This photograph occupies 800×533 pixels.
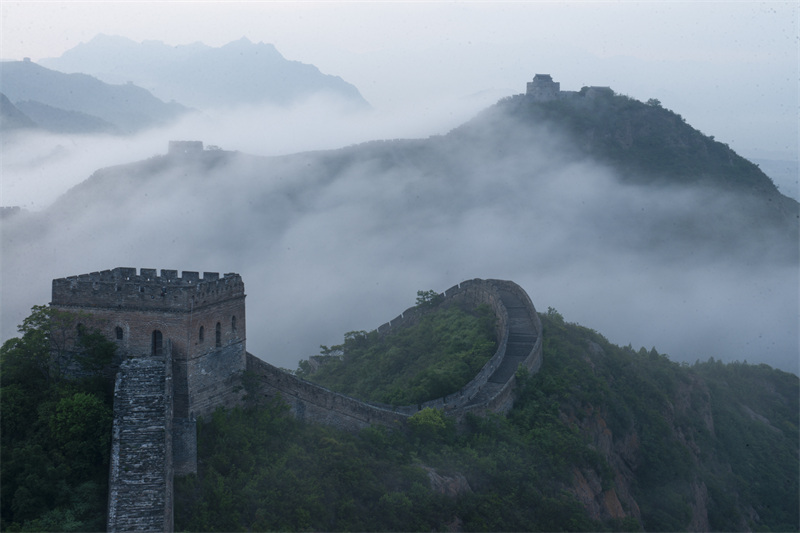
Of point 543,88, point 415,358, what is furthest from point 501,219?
point 415,358

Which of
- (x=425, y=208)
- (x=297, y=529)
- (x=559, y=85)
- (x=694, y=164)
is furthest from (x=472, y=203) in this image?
(x=297, y=529)

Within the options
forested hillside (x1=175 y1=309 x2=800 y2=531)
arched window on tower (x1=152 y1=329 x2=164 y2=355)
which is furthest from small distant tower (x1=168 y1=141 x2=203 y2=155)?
arched window on tower (x1=152 y1=329 x2=164 y2=355)

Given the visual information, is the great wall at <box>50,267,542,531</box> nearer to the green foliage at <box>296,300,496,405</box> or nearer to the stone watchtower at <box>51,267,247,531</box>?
the stone watchtower at <box>51,267,247,531</box>

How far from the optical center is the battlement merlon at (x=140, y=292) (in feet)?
A: 74.5

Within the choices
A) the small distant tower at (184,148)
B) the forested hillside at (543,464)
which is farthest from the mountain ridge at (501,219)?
the forested hillside at (543,464)

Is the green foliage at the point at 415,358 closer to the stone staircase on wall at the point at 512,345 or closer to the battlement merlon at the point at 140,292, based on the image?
the stone staircase on wall at the point at 512,345

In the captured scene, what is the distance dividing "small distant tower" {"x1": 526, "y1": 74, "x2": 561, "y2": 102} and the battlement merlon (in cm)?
10688

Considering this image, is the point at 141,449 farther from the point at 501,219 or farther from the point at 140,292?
the point at 501,219

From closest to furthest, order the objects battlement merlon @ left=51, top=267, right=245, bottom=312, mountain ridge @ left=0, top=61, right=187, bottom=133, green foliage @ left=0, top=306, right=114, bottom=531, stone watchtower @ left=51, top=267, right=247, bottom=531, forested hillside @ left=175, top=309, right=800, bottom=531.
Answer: green foliage @ left=0, top=306, right=114, bottom=531, stone watchtower @ left=51, top=267, right=247, bottom=531, forested hillside @ left=175, top=309, right=800, bottom=531, battlement merlon @ left=51, top=267, right=245, bottom=312, mountain ridge @ left=0, top=61, right=187, bottom=133

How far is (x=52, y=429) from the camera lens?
20688 mm

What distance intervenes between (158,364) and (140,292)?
220 cm

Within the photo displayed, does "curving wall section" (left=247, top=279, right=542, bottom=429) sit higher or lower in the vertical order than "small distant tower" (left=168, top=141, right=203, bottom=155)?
lower

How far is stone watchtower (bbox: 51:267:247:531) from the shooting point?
19438 millimetres

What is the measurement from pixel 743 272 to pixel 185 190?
80.7 metres
